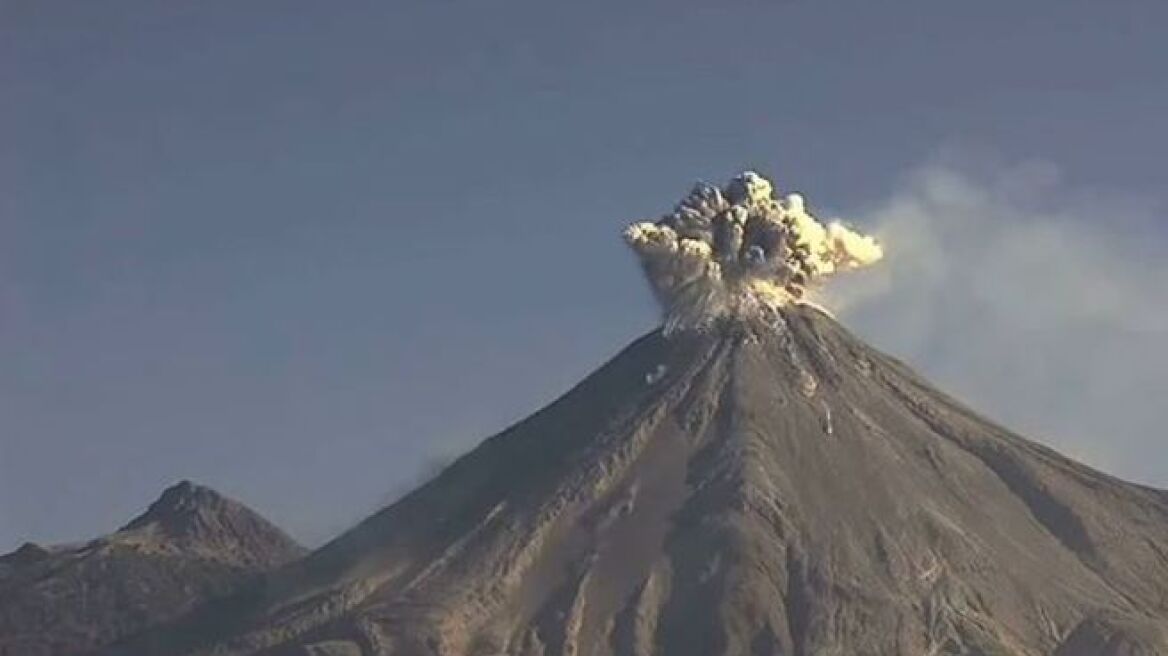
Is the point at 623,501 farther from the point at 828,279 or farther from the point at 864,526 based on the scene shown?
Result: the point at 828,279

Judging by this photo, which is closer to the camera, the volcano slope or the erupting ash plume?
the volcano slope

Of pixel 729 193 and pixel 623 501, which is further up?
pixel 729 193

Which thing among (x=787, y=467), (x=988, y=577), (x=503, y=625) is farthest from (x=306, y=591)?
(x=988, y=577)

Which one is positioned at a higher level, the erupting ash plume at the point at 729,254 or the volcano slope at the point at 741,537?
the erupting ash plume at the point at 729,254

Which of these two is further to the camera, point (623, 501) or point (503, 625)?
point (623, 501)

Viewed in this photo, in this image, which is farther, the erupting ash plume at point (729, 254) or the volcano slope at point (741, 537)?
the erupting ash plume at point (729, 254)
